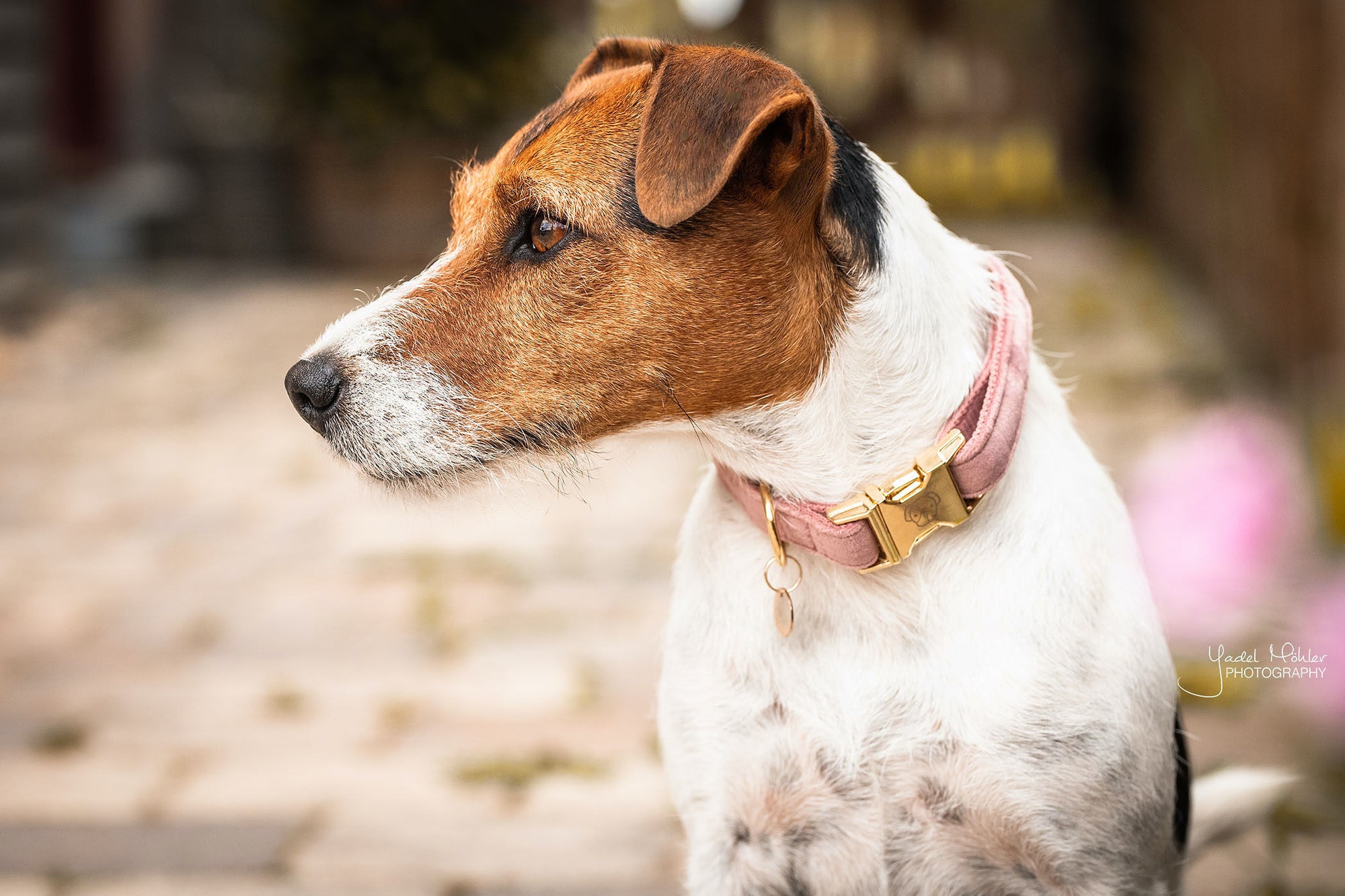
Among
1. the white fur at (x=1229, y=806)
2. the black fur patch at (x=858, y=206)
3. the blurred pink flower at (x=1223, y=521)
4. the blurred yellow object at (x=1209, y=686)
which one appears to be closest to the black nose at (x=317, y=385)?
the black fur patch at (x=858, y=206)

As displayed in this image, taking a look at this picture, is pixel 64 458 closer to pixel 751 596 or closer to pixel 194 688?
pixel 194 688

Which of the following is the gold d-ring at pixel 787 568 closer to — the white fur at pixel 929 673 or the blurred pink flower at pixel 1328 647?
the white fur at pixel 929 673

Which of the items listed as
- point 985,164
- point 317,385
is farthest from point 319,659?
point 985,164

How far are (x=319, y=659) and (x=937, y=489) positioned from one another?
7.00ft

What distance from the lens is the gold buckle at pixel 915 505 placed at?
1502mm

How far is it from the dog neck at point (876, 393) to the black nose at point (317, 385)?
1.55 ft

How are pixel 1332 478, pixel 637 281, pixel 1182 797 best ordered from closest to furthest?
pixel 1332 478 → pixel 637 281 → pixel 1182 797

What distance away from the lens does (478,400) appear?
5.24ft

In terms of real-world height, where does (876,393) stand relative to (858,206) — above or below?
below

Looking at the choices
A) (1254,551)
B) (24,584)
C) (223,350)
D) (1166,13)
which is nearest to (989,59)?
(1166,13)

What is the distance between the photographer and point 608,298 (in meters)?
1.55

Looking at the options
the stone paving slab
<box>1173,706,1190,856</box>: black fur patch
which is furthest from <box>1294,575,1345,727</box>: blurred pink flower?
the stone paving slab

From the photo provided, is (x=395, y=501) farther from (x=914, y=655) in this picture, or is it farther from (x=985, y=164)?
(x=985, y=164)

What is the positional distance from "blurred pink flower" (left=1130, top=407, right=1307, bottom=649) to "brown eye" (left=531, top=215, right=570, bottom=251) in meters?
0.91
